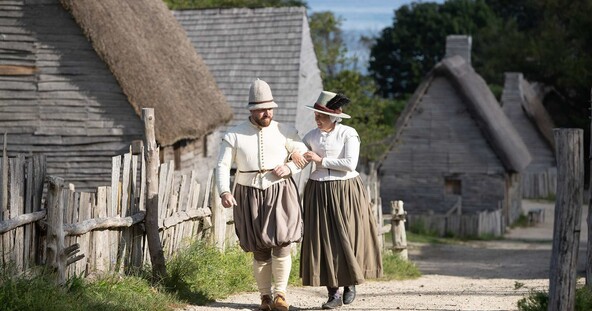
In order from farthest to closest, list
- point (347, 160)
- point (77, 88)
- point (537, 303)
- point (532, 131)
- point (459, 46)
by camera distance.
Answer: point (532, 131)
point (459, 46)
point (77, 88)
point (347, 160)
point (537, 303)

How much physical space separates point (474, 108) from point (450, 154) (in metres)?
1.69

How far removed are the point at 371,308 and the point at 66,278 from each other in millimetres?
2616

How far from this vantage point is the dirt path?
10180 mm

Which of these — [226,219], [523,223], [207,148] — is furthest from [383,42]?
[226,219]

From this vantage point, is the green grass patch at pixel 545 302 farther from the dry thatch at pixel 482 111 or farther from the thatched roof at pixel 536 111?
the thatched roof at pixel 536 111

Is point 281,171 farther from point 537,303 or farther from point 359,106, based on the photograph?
point 359,106

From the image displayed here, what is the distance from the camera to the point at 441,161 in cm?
3338

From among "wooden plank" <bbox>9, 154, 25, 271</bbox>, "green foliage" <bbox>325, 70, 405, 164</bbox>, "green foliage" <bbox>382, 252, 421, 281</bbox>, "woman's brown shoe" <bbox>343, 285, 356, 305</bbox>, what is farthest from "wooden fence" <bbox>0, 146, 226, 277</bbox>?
"green foliage" <bbox>325, 70, 405, 164</bbox>

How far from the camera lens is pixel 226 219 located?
12266 mm

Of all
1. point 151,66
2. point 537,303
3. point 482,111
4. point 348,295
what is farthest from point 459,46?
point 537,303

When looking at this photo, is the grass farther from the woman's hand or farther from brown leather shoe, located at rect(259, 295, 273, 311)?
the woman's hand

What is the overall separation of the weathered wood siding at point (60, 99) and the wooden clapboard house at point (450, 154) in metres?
15.7

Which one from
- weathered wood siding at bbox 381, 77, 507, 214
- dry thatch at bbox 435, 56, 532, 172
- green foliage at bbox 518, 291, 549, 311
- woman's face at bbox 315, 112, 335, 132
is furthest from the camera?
weathered wood siding at bbox 381, 77, 507, 214

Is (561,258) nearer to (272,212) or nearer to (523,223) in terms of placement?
(272,212)
